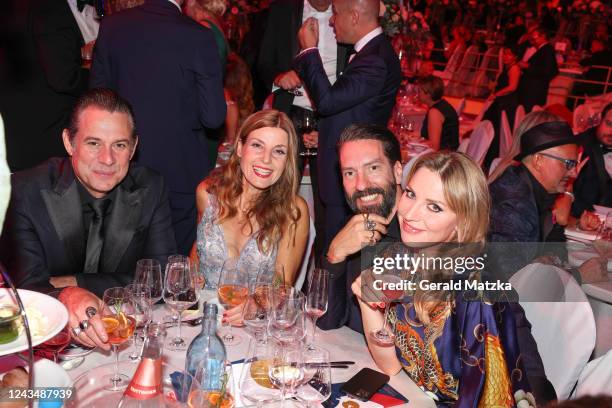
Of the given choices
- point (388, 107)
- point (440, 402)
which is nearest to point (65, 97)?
point (388, 107)

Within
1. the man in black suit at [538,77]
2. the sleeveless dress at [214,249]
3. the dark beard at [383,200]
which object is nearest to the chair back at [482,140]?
the man in black suit at [538,77]

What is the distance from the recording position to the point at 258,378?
173cm

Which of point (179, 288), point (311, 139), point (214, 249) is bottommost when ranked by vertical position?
point (214, 249)

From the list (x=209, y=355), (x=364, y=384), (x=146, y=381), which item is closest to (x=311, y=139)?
(x=364, y=384)

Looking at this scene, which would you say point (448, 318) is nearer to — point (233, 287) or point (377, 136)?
point (233, 287)

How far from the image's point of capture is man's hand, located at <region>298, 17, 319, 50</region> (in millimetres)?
3854

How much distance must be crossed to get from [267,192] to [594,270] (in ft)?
5.77

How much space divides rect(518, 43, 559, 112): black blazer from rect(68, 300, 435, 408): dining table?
6.93 metres

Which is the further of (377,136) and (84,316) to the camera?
(377,136)

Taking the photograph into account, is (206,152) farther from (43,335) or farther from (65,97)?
(43,335)

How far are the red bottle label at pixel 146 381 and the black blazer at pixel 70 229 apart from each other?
1.14 meters

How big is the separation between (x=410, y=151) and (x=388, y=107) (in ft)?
4.44

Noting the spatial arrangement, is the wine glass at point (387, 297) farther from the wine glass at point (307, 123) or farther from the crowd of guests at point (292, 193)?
the wine glass at point (307, 123)

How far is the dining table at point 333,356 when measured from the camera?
6.00 feet
